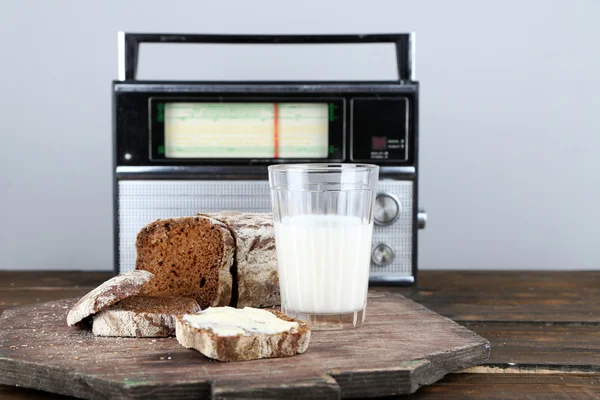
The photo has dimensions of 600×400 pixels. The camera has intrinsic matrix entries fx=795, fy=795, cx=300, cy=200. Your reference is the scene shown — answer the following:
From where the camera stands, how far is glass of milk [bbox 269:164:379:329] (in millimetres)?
1358

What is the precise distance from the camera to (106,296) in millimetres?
1334

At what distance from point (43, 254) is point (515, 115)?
1.78m

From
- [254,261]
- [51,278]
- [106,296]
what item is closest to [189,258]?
[254,261]

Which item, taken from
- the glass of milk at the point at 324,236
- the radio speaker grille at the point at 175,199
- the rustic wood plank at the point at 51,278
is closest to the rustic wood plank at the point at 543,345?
the glass of milk at the point at 324,236

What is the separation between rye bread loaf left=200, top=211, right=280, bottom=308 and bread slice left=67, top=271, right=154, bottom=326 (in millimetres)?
237

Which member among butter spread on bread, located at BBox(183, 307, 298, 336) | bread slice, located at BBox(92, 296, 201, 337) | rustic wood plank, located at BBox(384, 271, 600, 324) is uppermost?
butter spread on bread, located at BBox(183, 307, 298, 336)

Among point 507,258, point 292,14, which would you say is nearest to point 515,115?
point 507,258

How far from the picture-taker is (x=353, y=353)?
118 cm

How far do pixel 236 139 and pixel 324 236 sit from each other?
76cm

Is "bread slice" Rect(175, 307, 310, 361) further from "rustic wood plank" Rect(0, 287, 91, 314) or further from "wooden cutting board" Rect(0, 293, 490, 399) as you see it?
"rustic wood plank" Rect(0, 287, 91, 314)

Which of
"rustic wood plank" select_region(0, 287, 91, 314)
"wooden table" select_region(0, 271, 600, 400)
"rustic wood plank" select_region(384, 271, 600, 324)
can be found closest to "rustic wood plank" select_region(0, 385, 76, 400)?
"wooden table" select_region(0, 271, 600, 400)

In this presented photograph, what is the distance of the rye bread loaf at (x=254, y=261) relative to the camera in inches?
61.4

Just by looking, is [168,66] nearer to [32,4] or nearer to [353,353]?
[32,4]

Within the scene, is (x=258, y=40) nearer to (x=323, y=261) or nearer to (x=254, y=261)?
(x=254, y=261)
